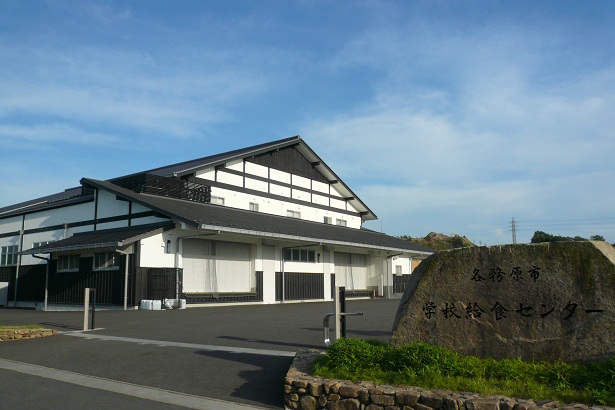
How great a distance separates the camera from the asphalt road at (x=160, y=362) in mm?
7266

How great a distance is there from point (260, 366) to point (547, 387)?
4429mm

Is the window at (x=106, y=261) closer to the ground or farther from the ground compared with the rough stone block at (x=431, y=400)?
farther from the ground

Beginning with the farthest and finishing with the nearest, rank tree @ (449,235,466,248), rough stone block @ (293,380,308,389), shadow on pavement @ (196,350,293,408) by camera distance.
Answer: tree @ (449,235,466,248) < shadow on pavement @ (196,350,293,408) < rough stone block @ (293,380,308,389)

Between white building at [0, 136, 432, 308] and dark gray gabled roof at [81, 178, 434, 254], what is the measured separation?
0.08m

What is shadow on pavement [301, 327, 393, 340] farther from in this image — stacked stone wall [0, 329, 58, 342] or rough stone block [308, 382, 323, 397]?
stacked stone wall [0, 329, 58, 342]

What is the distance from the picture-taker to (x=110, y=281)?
2019 centimetres

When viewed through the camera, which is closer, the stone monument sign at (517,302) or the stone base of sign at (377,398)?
the stone base of sign at (377,398)

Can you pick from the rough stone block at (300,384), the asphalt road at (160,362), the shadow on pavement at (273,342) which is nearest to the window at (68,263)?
the asphalt road at (160,362)

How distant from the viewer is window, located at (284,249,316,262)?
1022 inches

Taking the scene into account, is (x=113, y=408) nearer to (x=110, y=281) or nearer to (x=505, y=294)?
(x=505, y=294)

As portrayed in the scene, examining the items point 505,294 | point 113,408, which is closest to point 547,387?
point 505,294

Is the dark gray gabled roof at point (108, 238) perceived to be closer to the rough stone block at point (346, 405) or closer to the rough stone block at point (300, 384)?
the rough stone block at point (300, 384)

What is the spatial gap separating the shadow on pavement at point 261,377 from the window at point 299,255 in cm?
1619

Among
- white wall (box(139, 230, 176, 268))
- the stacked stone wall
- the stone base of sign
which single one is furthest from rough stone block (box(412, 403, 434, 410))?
white wall (box(139, 230, 176, 268))
